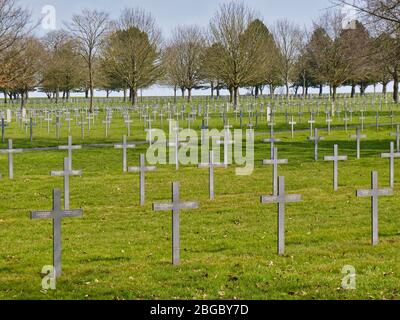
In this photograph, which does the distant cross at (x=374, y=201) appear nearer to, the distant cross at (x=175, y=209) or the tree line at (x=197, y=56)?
the distant cross at (x=175, y=209)

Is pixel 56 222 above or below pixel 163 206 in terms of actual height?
below

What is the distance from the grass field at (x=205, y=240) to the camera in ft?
24.5

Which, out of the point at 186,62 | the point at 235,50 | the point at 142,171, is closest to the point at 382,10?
the point at 142,171

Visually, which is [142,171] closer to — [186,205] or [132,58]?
[186,205]

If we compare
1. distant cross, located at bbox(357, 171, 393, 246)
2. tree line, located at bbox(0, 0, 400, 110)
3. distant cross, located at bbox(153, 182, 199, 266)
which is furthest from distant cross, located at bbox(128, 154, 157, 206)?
tree line, located at bbox(0, 0, 400, 110)

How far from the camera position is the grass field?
7469 millimetres

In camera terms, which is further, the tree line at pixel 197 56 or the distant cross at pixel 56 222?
the tree line at pixel 197 56

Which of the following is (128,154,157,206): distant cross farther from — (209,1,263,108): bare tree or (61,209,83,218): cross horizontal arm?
(209,1,263,108): bare tree

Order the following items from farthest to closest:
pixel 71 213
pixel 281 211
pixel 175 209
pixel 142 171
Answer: pixel 142 171, pixel 281 211, pixel 175 209, pixel 71 213

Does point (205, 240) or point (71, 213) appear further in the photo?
point (205, 240)

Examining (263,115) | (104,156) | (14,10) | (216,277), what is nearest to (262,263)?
(216,277)

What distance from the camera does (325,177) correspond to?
1792 centimetres

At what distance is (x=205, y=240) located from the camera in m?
10.2

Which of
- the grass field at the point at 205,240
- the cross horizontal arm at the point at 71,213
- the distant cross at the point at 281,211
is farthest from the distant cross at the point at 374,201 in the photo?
the cross horizontal arm at the point at 71,213
